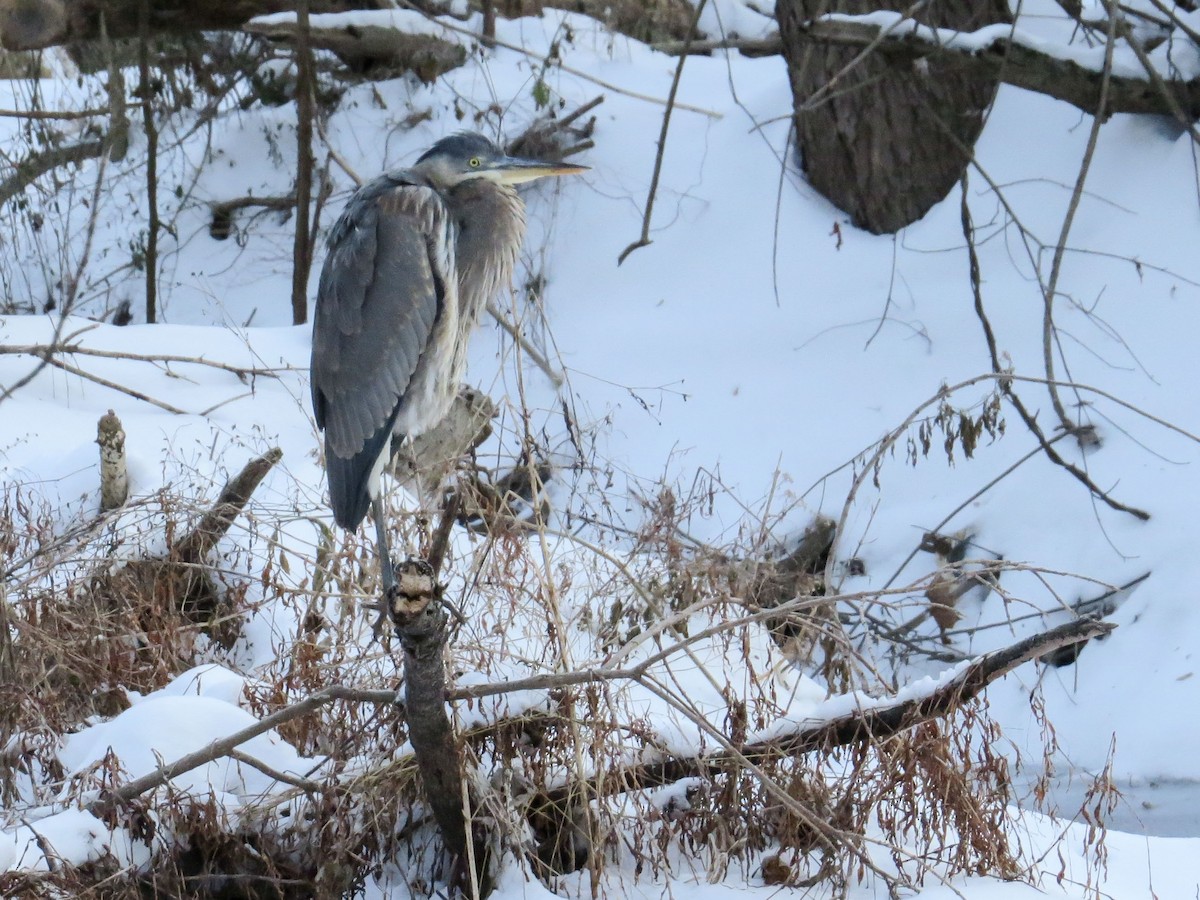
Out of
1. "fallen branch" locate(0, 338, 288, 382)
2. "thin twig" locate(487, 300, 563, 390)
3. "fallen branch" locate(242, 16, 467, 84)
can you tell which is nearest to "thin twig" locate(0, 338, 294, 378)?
"fallen branch" locate(0, 338, 288, 382)

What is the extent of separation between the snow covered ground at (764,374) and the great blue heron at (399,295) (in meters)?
0.26

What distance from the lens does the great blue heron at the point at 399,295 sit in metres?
3.23

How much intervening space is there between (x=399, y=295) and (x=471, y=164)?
1.37 ft

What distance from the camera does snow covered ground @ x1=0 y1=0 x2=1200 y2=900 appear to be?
405 centimetres

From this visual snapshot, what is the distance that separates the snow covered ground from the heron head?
1.14ft

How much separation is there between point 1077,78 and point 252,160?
478 centimetres

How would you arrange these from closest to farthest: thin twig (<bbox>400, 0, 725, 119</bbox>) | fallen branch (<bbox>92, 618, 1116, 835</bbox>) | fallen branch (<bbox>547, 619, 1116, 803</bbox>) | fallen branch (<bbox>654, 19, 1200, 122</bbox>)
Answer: fallen branch (<bbox>92, 618, 1116, 835</bbox>) → fallen branch (<bbox>547, 619, 1116, 803</bbox>) → fallen branch (<bbox>654, 19, 1200, 122</bbox>) → thin twig (<bbox>400, 0, 725, 119</bbox>)

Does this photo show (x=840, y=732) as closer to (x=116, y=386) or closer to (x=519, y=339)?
(x=519, y=339)

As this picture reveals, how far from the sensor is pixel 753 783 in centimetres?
321

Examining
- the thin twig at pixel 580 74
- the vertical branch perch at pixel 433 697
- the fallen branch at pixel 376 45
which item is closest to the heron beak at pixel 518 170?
the vertical branch perch at pixel 433 697

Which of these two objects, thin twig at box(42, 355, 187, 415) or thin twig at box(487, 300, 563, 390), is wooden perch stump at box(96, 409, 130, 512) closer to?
thin twig at box(42, 355, 187, 415)

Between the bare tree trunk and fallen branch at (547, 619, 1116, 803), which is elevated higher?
the bare tree trunk

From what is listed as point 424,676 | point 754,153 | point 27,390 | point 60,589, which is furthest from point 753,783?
point 754,153

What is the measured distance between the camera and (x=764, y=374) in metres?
5.90
